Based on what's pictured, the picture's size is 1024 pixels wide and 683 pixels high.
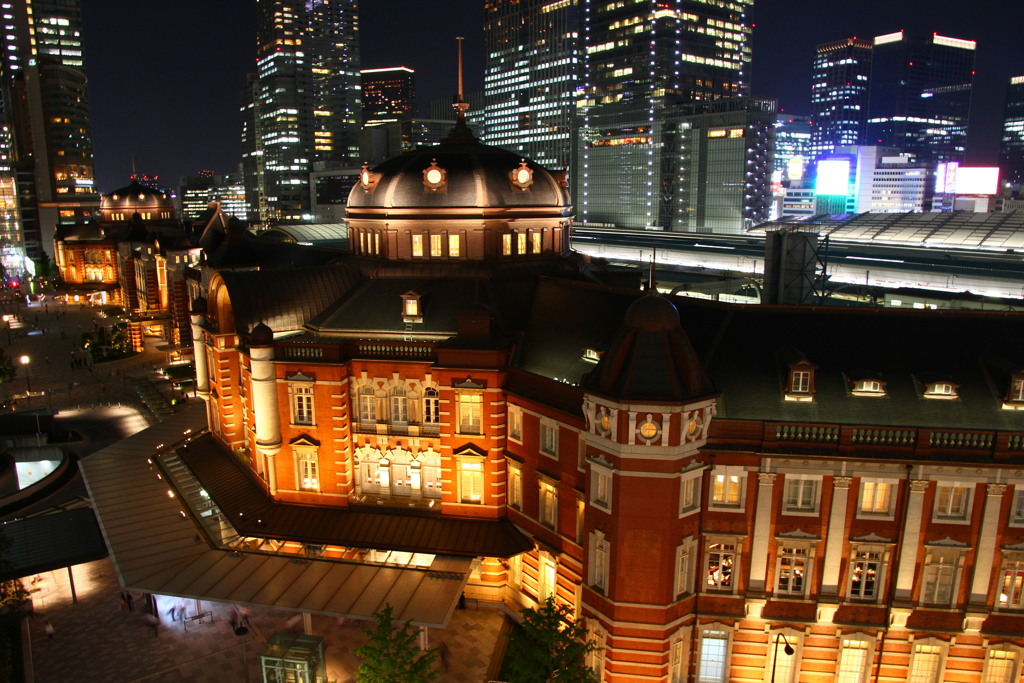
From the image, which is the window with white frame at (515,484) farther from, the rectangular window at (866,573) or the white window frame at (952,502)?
the white window frame at (952,502)

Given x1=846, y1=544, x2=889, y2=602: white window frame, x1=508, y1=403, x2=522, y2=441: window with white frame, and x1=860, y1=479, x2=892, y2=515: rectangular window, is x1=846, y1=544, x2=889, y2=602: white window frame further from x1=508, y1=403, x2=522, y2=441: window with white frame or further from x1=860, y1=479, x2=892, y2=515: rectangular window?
x1=508, y1=403, x2=522, y2=441: window with white frame

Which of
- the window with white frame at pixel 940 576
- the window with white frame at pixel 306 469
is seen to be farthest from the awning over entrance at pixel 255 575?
the window with white frame at pixel 940 576

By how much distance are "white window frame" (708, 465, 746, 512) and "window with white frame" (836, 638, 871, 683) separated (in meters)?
7.52

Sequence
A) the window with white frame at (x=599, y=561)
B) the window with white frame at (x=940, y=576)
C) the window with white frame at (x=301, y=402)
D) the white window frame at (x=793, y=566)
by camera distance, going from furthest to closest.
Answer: the window with white frame at (x=301, y=402), the window with white frame at (x=599, y=561), the white window frame at (x=793, y=566), the window with white frame at (x=940, y=576)

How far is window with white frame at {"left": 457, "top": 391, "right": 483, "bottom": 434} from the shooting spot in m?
38.3

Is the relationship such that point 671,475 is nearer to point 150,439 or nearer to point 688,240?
point 150,439

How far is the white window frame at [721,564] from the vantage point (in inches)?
1254

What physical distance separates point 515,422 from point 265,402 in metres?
13.9

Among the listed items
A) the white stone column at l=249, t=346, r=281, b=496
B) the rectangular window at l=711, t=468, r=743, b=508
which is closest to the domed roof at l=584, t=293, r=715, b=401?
the rectangular window at l=711, t=468, r=743, b=508

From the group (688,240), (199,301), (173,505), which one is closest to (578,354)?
(173,505)

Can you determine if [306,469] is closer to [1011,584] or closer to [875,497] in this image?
[875,497]

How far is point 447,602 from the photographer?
112 feet

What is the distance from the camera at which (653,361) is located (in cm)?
2962

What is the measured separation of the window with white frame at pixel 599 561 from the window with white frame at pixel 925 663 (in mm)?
13185
